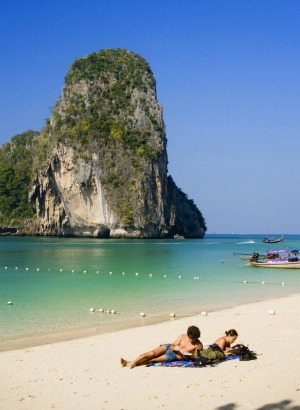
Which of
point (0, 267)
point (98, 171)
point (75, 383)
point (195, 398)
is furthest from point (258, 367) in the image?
point (98, 171)

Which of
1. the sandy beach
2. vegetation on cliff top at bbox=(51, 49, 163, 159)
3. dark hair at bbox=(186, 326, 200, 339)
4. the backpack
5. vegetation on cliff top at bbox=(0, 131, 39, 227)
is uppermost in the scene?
vegetation on cliff top at bbox=(51, 49, 163, 159)

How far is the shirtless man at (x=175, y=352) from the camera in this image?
316 inches

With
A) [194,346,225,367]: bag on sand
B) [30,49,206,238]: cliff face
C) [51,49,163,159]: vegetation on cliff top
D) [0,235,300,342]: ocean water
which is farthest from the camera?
[51,49,163,159]: vegetation on cliff top

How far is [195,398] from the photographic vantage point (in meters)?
6.38

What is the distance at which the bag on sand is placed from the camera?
7.93 meters

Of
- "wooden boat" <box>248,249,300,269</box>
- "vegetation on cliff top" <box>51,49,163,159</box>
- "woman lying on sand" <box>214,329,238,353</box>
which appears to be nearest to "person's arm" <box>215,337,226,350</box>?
"woman lying on sand" <box>214,329,238,353</box>

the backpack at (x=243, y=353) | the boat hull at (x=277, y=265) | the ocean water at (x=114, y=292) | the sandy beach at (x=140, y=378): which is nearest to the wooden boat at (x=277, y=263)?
the boat hull at (x=277, y=265)

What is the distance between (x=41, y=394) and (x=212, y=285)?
52.8 ft

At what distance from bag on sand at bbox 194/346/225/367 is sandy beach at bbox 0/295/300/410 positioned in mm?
138

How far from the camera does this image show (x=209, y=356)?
318 inches

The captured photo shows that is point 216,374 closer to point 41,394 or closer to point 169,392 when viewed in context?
point 169,392

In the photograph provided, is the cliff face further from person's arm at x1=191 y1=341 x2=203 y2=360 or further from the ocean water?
person's arm at x1=191 y1=341 x2=203 y2=360

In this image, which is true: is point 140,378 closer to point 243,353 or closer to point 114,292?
point 243,353

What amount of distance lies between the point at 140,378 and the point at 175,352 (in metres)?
1.04
